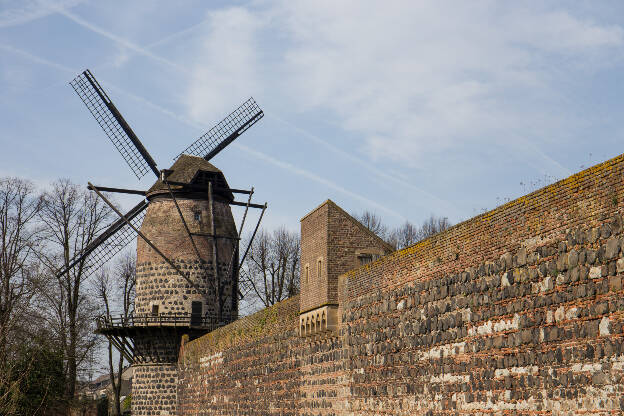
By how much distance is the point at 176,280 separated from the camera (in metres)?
28.1

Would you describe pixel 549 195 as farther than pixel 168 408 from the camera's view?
No

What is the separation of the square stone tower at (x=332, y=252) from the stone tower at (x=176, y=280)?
13.2 meters

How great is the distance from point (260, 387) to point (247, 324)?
205 centimetres

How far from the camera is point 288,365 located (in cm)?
1733

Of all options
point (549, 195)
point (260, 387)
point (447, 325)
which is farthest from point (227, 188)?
point (549, 195)

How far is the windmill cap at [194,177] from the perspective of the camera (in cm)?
2928

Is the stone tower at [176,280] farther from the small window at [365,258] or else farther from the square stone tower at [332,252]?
the small window at [365,258]

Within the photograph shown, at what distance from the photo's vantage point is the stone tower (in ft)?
91.1

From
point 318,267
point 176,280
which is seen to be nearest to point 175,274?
point 176,280

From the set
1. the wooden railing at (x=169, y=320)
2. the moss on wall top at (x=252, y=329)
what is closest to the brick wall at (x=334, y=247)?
the moss on wall top at (x=252, y=329)

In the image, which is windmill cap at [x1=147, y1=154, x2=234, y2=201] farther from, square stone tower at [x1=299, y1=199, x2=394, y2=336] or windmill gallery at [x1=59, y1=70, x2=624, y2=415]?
square stone tower at [x1=299, y1=199, x2=394, y2=336]

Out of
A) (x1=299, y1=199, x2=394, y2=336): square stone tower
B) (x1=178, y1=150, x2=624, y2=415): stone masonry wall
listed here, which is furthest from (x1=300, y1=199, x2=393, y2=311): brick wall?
(x1=178, y1=150, x2=624, y2=415): stone masonry wall

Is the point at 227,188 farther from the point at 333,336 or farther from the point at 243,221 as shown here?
the point at 333,336

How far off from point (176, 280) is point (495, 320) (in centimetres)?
1946
